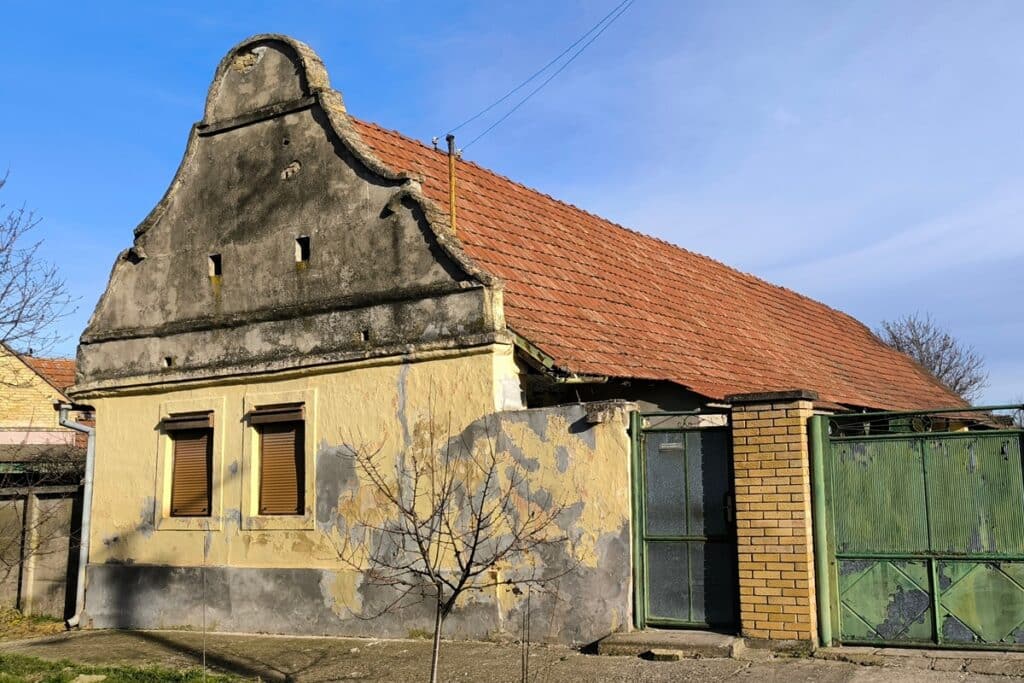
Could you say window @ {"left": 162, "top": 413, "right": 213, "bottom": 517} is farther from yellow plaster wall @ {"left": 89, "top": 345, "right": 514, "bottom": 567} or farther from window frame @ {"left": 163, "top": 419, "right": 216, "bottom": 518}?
yellow plaster wall @ {"left": 89, "top": 345, "right": 514, "bottom": 567}

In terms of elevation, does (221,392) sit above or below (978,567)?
above

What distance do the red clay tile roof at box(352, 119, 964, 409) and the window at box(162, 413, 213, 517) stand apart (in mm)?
3991

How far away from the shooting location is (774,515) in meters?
8.48

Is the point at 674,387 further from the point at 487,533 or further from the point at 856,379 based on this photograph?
the point at 856,379

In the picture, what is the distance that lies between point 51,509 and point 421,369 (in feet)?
21.3

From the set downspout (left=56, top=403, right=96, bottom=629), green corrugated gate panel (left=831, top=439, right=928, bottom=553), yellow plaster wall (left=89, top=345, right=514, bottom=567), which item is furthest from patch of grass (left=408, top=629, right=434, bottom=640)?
downspout (left=56, top=403, right=96, bottom=629)

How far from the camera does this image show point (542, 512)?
31.1 feet

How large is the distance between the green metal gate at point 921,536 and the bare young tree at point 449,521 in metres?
2.47

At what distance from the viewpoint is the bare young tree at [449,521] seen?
9.47 m

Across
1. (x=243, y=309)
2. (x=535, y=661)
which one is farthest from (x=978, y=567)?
(x=243, y=309)

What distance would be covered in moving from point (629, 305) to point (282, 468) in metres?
5.20

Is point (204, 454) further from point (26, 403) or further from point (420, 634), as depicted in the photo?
point (26, 403)

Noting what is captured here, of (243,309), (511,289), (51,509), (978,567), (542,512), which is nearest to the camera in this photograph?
(978,567)

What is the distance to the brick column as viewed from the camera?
8.32 metres
